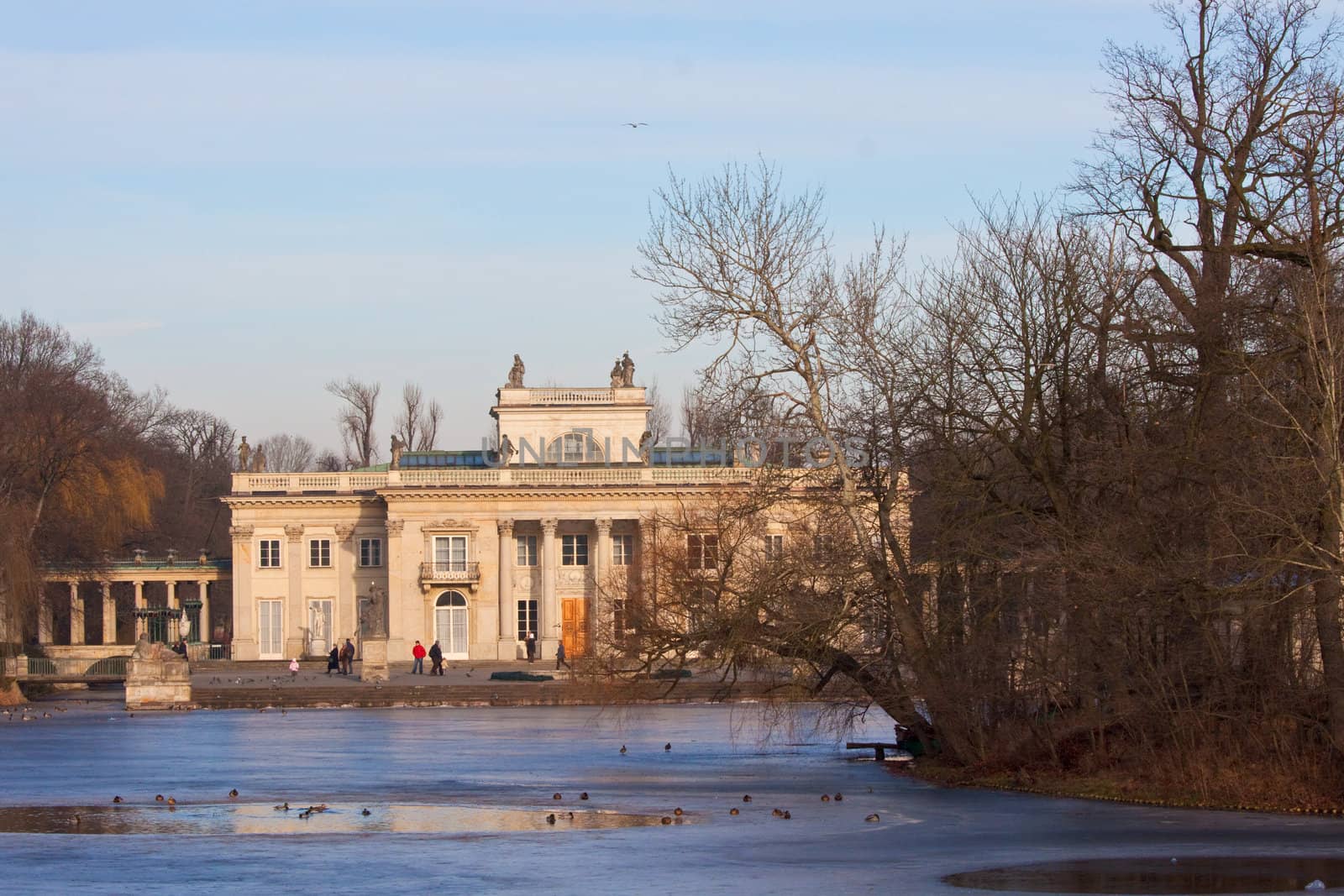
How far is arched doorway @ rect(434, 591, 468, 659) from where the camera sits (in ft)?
249

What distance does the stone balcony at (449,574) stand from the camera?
7519 centimetres

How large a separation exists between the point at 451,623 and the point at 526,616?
3219 mm

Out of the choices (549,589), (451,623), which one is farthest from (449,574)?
(549,589)

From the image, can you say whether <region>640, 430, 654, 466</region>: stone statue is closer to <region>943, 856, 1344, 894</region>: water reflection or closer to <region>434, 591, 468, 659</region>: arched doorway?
<region>434, 591, 468, 659</region>: arched doorway

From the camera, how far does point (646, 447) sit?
→ 77250mm

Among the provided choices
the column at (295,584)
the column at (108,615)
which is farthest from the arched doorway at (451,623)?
the column at (108,615)

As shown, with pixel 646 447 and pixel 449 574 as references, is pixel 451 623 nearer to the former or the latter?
pixel 449 574

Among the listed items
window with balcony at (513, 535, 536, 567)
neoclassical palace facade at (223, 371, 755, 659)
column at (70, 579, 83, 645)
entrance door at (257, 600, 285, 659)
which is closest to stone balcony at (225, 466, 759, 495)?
neoclassical palace facade at (223, 371, 755, 659)

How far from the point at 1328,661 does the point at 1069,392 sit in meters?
5.54

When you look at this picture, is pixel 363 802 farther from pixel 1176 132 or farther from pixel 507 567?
pixel 507 567

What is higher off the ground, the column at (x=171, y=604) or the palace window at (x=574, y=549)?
the palace window at (x=574, y=549)

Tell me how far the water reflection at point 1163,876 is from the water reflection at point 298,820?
5262 mm

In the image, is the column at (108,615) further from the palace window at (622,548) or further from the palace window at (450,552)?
the palace window at (622,548)

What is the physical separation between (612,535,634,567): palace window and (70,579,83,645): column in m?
22.3
